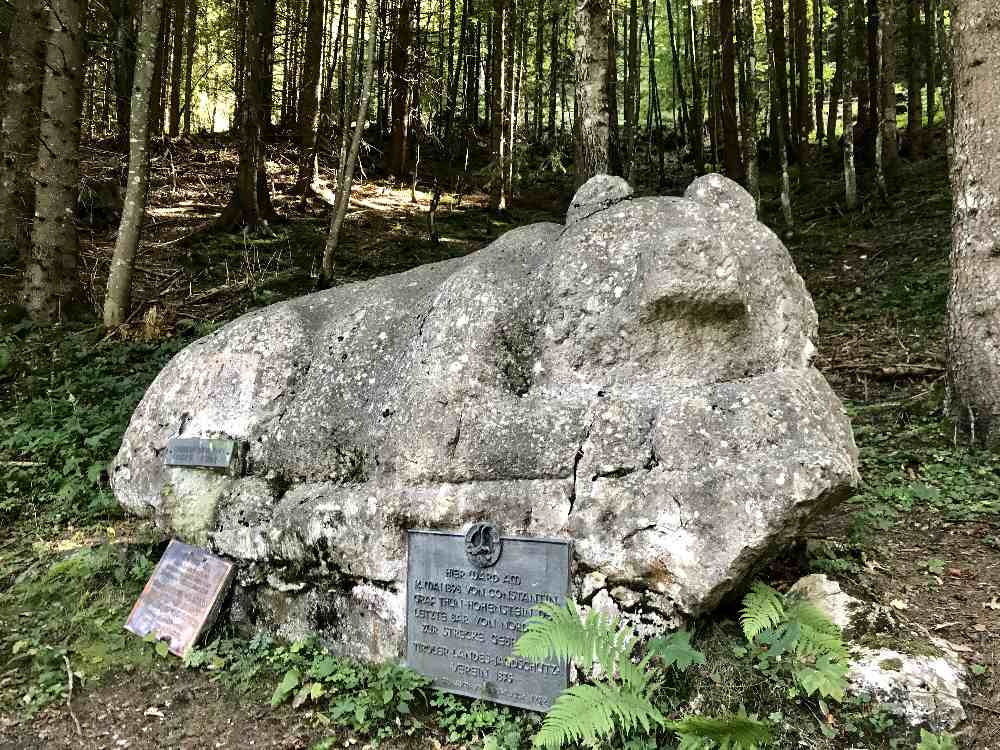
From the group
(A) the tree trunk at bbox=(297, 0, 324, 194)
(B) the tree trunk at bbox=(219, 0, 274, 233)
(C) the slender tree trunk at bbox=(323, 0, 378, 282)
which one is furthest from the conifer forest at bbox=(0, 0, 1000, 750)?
(A) the tree trunk at bbox=(297, 0, 324, 194)

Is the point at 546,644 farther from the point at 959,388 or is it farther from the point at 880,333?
the point at 880,333

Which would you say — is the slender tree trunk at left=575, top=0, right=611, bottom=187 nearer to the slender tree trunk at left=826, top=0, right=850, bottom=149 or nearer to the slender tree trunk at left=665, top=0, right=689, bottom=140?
the slender tree trunk at left=826, top=0, right=850, bottom=149

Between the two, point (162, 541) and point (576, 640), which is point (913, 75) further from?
point (162, 541)

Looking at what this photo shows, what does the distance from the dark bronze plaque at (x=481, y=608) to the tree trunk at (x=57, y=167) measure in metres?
7.59

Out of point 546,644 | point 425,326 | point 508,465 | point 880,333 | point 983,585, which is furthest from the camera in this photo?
point 880,333

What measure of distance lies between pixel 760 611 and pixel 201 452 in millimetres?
3498

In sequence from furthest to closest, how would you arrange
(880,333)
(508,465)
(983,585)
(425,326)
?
(880,333) < (425,326) < (983,585) < (508,465)

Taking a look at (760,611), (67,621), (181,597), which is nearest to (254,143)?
(67,621)

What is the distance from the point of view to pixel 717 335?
145 inches

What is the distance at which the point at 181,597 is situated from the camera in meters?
4.38

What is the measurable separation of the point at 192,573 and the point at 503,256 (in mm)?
2830

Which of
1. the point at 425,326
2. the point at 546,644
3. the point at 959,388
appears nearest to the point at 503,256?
the point at 425,326

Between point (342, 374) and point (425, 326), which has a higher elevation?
point (425, 326)

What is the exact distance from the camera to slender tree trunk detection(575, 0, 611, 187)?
24.0 ft
